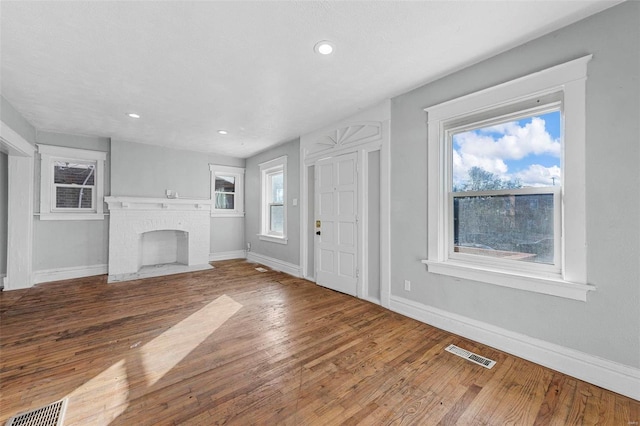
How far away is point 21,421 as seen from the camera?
158cm

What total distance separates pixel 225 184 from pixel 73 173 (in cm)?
288

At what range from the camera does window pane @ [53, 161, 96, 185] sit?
16.1ft

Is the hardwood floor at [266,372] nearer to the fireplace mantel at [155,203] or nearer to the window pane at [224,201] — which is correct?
the fireplace mantel at [155,203]

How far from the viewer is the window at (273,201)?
5879 mm

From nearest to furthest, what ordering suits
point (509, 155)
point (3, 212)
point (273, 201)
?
1. point (509, 155)
2. point (3, 212)
3. point (273, 201)

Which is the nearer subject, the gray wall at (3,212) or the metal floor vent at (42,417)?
the metal floor vent at (42,417)

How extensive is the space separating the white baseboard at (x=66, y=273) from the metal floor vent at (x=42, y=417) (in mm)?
4201

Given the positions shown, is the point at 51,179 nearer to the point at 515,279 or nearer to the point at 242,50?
the point at 242,50

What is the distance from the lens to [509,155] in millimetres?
2482

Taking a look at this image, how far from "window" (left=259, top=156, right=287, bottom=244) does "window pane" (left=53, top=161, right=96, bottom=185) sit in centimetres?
334

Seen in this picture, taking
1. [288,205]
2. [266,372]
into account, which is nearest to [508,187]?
[266,372]

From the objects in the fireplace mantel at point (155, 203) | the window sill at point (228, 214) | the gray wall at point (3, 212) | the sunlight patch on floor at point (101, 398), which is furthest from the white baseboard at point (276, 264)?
the gray wall at point (3, 212)

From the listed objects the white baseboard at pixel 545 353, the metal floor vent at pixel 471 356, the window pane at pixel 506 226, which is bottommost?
the metal floor vent at pixel 471 356

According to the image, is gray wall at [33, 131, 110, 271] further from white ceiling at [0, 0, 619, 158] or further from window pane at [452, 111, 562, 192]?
window pane at [452, 111, 562, 192]
